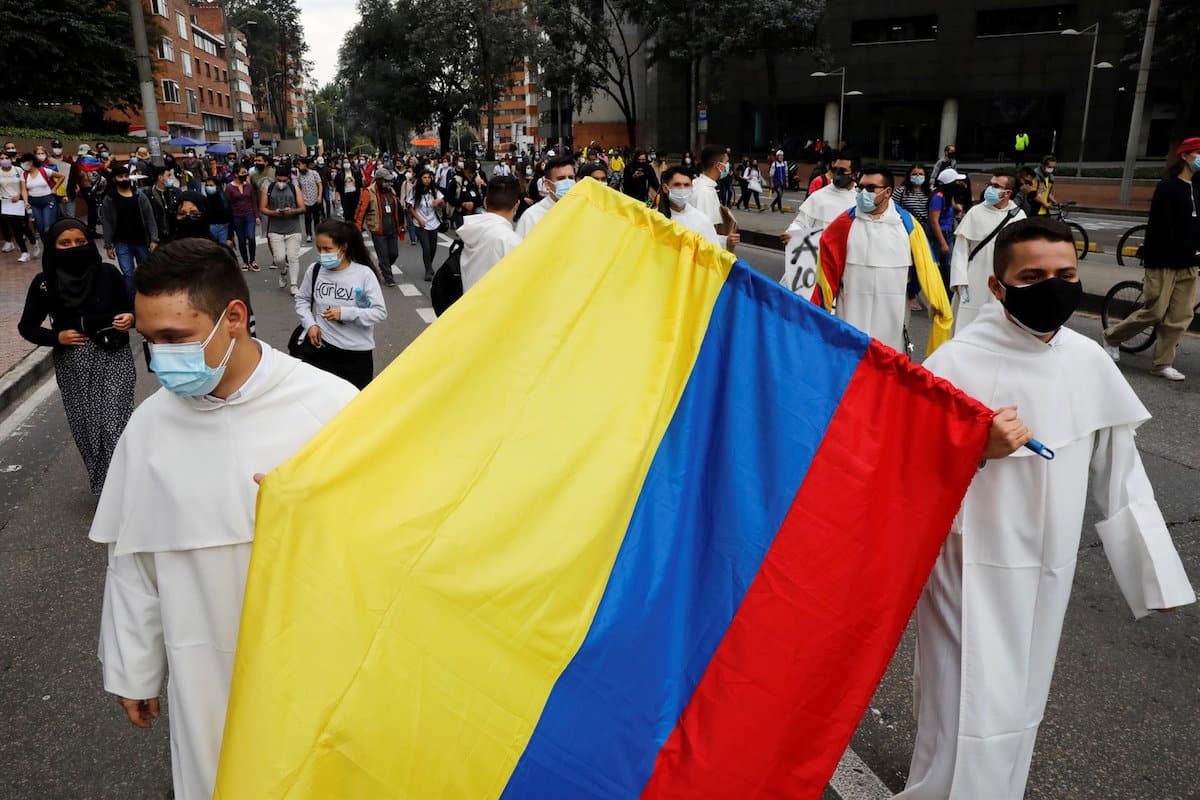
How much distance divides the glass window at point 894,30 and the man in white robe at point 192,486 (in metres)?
48.0

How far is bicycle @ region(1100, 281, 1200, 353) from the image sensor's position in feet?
29.4

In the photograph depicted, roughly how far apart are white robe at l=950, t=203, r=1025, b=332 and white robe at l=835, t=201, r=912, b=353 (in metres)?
1.48

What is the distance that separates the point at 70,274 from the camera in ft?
18.0

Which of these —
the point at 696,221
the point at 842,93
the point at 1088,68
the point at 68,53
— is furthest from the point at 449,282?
the point at 68,53

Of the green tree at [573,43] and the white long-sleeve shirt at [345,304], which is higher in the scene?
the green tree at [573,43]

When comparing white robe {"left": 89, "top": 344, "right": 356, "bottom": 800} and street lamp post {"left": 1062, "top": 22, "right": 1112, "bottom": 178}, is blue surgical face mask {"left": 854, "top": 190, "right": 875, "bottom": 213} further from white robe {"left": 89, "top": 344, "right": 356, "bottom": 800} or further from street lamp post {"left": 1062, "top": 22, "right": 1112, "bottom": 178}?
street lamp post {"left": 1062, "top": 22, "right": 1112, "bottom": 178}

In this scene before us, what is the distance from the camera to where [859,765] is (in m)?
3.22

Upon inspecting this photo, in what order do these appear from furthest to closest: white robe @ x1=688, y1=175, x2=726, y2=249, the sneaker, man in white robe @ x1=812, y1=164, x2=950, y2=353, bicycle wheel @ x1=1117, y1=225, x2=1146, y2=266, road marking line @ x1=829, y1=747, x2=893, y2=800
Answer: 1. bicycle wheel @ x1=1117, y1=225, x2=1146, y2=266
2. white robe @ x1=688, y1=175, x2=726, y2=249
3. the sneaker
4. man in white robe @ x1=812, y1=164, x2=950, y2=353
5. road marking line @ x1=829, y1=747, x2=893, y2=800

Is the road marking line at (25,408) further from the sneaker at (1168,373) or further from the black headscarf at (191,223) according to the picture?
the sneaker at (1168,373)

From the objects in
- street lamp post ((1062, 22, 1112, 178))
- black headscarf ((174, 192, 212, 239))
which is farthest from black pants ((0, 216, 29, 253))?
street lamp post ((1062, 22, 1112, 178))

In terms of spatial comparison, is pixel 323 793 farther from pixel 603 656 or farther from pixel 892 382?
pixel 892 382

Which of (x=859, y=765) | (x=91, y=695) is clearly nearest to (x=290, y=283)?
(x=91, y=695)

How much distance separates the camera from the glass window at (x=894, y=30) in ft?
145

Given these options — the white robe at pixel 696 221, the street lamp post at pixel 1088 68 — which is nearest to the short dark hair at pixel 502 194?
the white robe at pixel 696 221
